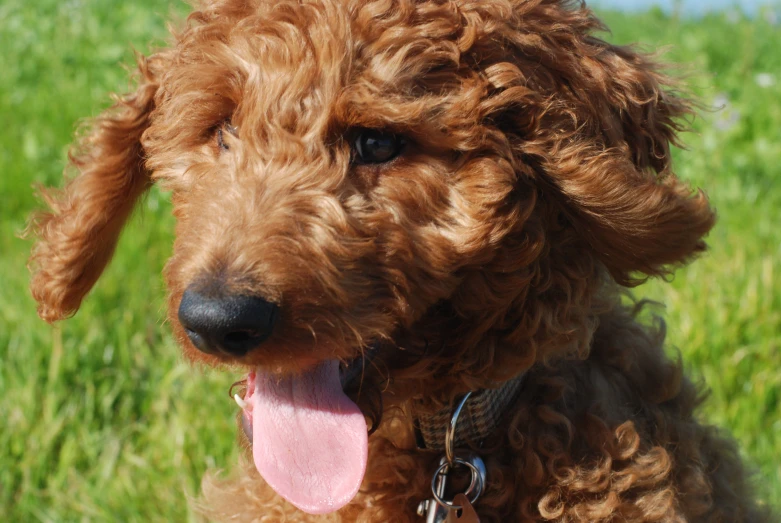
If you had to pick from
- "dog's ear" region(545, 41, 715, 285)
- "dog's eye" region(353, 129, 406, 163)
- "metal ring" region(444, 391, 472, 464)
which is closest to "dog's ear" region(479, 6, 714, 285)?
"dog's ear" region(545, 41, 715, 285)

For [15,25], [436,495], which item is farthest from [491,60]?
[15,25]

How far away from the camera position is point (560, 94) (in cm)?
267

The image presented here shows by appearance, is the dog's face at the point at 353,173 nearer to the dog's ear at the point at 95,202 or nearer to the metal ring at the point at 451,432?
the metal ring at the point at 451,432

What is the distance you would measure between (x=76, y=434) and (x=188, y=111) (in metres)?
2.32

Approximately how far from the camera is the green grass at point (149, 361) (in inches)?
164

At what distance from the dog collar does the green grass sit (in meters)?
0.94

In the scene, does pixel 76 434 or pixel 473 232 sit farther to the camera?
pixel 76 434

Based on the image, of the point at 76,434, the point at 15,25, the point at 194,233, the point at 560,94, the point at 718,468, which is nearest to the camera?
the point at 194,233

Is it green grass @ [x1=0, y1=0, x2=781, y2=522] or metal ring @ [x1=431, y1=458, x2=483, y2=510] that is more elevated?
metal ring @ [x1=431, y1=458, x2=483, y2=510]

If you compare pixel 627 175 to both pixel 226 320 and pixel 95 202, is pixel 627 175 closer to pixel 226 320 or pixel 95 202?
pixel 226 320

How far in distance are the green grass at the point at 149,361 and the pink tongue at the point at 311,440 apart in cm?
57

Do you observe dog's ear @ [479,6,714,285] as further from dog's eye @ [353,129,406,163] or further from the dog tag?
the dog tag

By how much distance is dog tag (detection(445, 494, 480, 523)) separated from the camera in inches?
104

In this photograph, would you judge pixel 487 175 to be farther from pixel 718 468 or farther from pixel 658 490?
pixel 718 468
